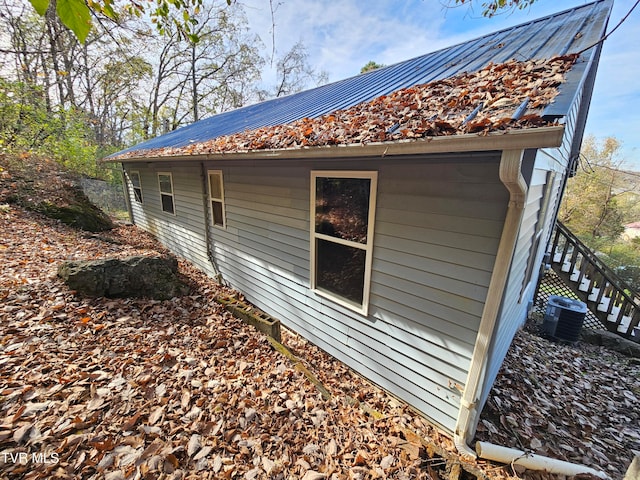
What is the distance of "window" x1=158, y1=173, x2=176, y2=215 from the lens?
295 inches

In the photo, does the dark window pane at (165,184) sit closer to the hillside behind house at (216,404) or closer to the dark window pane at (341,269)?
the hillside behind house at (216,404)

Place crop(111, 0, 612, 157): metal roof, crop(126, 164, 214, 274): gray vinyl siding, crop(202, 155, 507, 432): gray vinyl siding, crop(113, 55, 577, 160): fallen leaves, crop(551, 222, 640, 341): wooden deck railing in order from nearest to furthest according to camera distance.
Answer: crop(113, 55, 577, 160): fallen leaves → crop(202, 155, 507, 432): gray vinyl siding → crop(111, 0, 612, 157): metal roof → crop(551, 222, 640, 341): wooden deck railing → crop(126, 164, 214, 274): gray vinyl siding

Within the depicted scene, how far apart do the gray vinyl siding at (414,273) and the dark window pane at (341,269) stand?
8.0 inches

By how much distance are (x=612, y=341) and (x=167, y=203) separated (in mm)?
11516

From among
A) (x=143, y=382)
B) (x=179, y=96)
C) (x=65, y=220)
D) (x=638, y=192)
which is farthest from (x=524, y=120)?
(x=638, y=192)

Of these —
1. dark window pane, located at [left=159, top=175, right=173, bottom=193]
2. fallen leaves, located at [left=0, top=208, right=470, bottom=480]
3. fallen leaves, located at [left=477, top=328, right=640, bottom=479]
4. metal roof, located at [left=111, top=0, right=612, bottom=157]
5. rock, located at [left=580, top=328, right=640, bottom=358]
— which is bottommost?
rock, located at [left=580, top=328, right=640, bottom=358]

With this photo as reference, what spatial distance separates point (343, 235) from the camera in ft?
11.1

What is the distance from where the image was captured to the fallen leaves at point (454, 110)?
172 centimetres

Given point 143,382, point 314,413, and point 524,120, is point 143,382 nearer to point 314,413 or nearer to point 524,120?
point 314,413

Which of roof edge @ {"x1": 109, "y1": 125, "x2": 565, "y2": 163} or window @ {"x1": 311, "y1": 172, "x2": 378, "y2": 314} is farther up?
roof edge @ {"x1": 109, "y1": 125, "x2": 565, "y2": 163}

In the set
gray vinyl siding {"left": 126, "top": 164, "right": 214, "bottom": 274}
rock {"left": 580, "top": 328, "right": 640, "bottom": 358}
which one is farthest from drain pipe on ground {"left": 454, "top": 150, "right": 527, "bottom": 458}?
gray vinyl siding {"left": 126, "top": 164, "right": 214, "bottom": 274}

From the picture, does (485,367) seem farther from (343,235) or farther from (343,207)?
(343,207)

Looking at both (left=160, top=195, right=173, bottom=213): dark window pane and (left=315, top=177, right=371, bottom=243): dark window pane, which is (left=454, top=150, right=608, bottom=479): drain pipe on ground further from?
(left=160, top=195, right=173, bottom=213): dark window pane

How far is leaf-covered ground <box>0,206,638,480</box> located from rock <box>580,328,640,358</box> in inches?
48.1
